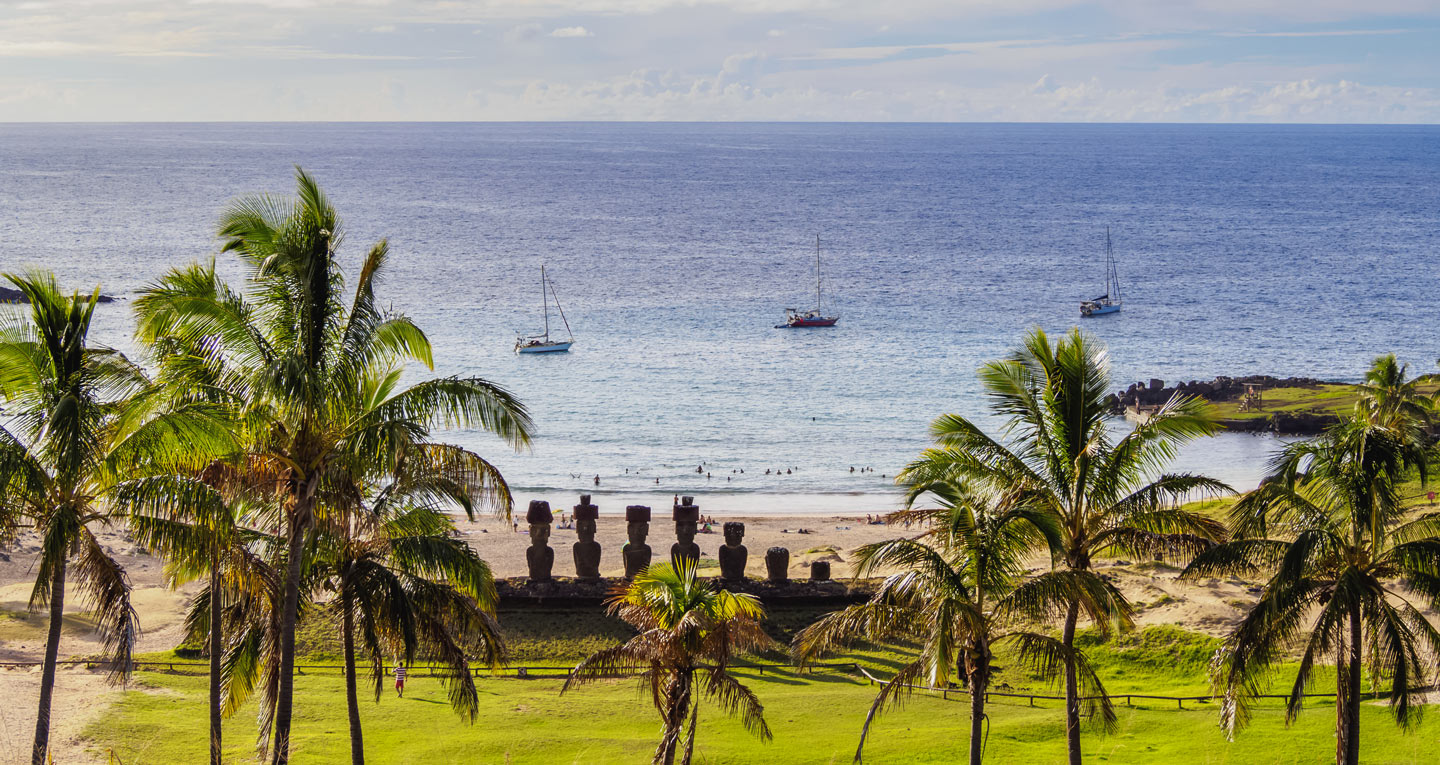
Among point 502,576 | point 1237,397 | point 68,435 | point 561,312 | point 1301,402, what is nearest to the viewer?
point 68,435

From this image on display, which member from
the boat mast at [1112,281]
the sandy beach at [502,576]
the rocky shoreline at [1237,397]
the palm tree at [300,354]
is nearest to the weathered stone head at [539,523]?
the sandy beach at [502,576]

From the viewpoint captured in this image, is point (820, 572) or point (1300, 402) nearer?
point (820, 572)

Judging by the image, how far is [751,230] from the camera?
185000mm

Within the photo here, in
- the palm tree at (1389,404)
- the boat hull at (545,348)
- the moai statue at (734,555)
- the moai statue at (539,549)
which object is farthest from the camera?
the boat hull at (545,348)

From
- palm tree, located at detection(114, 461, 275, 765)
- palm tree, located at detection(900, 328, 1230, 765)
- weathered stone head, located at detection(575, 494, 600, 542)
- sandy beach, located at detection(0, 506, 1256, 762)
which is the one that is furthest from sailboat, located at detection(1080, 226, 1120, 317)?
palm tree, located at detection(114, 461, 275, 765)

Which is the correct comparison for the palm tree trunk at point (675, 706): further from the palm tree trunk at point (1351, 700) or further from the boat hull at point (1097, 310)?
the boat hull at point (1097, 310)

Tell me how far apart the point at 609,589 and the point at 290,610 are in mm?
20245

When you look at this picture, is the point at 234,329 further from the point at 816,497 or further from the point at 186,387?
the point at 816,497

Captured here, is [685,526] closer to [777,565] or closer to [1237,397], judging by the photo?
[777,565]

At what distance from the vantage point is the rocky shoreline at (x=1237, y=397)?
74.2 m

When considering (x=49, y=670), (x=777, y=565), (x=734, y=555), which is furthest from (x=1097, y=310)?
(x=49, y=670)

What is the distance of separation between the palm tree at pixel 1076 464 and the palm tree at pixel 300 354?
6701mm

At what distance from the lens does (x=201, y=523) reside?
1694 centimetres

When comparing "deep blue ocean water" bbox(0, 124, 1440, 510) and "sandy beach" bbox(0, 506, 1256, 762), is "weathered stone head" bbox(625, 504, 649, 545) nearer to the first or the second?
"sandy beach" bbox(0, 506, 1256, 762)
